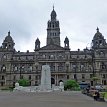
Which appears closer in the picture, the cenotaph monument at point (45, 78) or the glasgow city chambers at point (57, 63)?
the cenotaph monument at point (45, 78)

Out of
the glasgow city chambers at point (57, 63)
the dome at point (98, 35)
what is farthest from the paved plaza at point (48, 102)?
the dome at point (98, 35)

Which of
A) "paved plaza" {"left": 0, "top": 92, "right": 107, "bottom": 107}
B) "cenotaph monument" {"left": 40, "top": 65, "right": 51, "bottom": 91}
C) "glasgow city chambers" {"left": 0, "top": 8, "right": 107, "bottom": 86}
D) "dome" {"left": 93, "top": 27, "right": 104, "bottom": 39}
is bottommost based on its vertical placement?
"paved plaza" {"left": 0, "top": 92, "right": 107, "bottom": 107}

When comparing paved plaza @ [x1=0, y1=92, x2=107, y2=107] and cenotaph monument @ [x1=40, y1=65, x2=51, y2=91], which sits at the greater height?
cenotaph monument @ [x1=40, y1=65, x2=51, y2=91]

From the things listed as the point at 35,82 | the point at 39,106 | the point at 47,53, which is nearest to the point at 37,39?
the point at 47,53

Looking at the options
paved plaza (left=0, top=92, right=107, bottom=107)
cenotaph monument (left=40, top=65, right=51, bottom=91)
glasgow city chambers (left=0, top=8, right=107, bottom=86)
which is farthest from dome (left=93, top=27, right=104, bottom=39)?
paved plaza (left=0, top=92, right=107, bottom=107)

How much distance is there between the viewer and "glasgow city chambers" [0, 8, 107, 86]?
10631cm

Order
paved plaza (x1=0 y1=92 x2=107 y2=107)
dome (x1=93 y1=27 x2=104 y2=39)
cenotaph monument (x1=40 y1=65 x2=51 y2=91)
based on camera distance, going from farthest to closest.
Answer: dome (x1=93 y1=27 x2=104 y2=39)
cenotaph monument (x1=40 y1=65 x2=51 y2=91)
paved plaza (x1=0 y1=92 x2=107 y2=107)

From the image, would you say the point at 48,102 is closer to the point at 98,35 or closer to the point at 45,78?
the point at 45,78

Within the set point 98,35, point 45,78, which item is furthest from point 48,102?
point 98,35

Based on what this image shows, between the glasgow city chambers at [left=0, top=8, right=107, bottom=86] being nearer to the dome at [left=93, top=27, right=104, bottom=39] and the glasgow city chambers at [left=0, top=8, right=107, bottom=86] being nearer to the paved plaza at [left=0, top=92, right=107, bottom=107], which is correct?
the dome at [left=93, top=27, right=104, bottom=39]

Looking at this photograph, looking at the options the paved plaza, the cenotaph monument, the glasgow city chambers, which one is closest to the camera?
the paved plaza

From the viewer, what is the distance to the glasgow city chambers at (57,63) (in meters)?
106

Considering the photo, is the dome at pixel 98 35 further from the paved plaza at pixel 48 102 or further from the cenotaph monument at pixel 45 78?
the paved plaza at pixel 48 102

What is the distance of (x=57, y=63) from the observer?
107m
